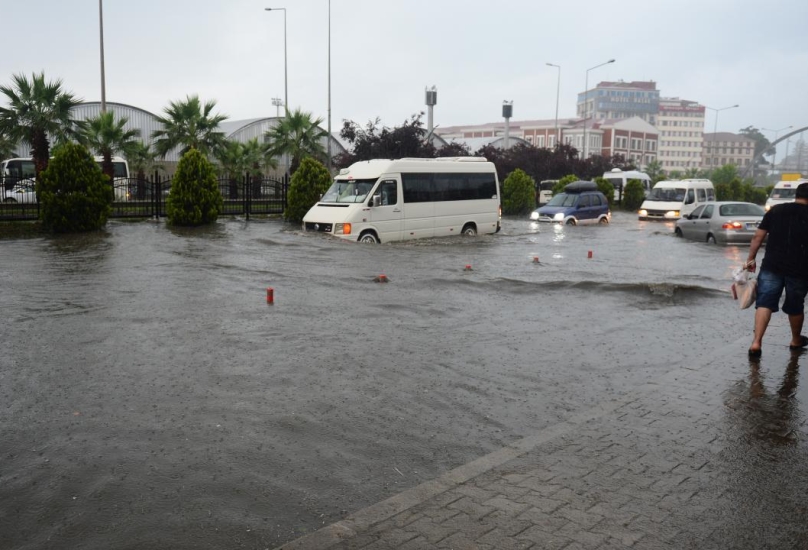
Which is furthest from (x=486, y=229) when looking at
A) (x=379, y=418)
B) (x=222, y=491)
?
(x=222, y=491)

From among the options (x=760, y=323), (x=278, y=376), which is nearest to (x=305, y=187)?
(x=278, y=376)

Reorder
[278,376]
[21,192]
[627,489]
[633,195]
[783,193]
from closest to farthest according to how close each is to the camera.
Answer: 1. [627,489]
2. [278,376]
3. [21,192]
4. [783,193]
5. [633,195]

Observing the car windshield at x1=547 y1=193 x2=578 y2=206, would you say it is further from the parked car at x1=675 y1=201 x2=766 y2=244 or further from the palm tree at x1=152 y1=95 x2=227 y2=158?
the palm tree at x1=152 y1=95 x2=227 y2=158

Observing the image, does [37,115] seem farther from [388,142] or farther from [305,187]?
[388,142]

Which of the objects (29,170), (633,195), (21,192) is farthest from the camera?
(633,195)

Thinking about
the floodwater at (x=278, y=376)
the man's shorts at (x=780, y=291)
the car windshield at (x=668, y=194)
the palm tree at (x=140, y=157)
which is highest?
the palm tree at (x=140, y=157)

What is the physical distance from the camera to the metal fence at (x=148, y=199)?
24553mm

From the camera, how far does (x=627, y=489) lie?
4594 millimetres

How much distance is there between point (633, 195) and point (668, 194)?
12.8 meters

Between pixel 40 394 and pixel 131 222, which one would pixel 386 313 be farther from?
pixel 131 222

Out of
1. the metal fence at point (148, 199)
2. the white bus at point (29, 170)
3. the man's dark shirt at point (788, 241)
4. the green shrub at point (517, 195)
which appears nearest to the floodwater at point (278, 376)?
the man's dark shirt at point (788, 241)

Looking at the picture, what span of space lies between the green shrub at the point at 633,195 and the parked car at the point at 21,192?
36558 mm

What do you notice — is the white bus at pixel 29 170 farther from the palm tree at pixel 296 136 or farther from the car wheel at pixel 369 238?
the car wheel at pixel 369 238

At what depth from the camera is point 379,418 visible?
6.00 m
